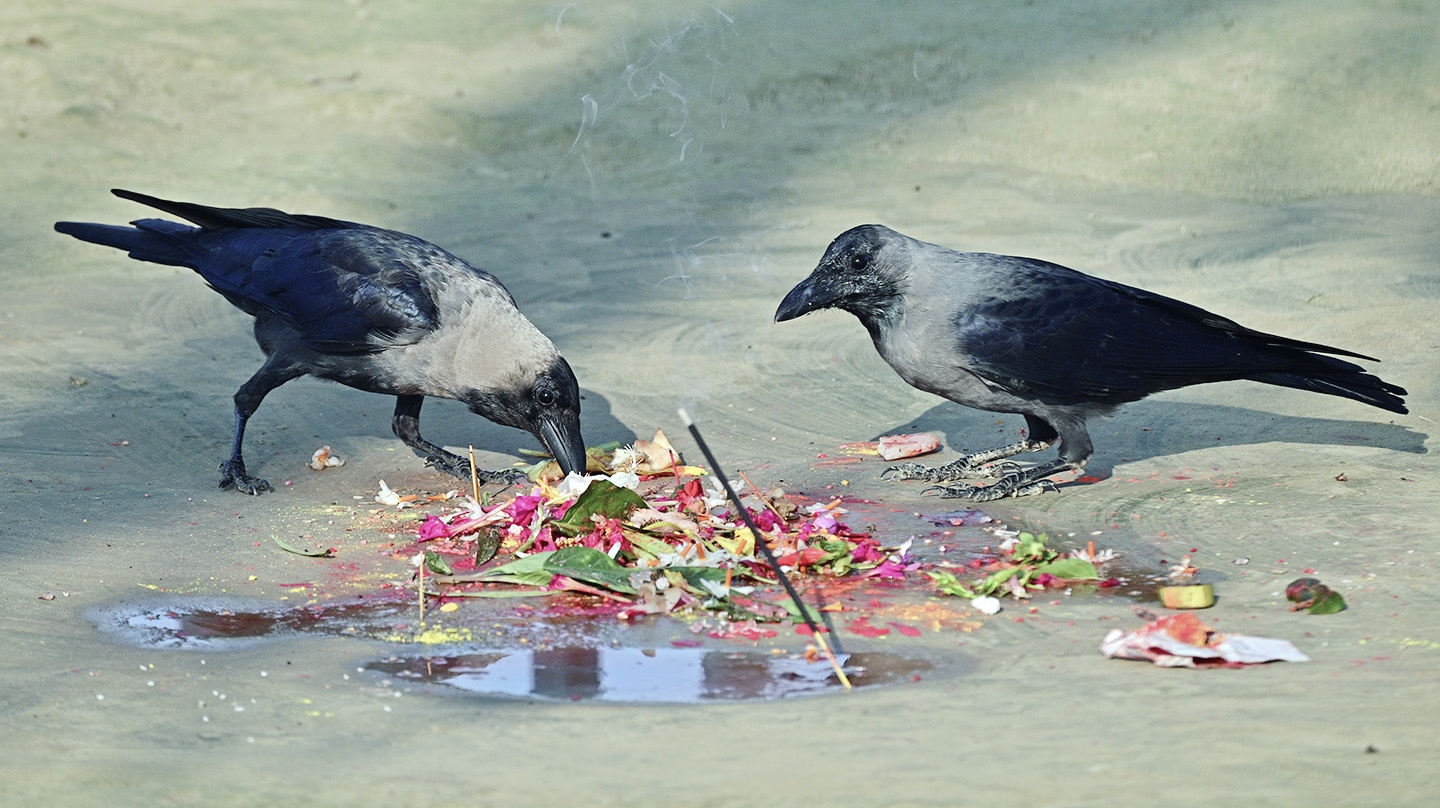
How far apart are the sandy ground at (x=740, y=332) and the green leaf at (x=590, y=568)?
2.64ft

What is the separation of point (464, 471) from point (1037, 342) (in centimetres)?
243

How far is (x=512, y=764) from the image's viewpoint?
3328 mm

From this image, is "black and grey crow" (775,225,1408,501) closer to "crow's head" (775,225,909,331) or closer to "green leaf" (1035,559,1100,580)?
"crow's head" (775,225,909,331)

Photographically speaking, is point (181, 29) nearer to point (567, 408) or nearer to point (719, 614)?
point (567, 408)

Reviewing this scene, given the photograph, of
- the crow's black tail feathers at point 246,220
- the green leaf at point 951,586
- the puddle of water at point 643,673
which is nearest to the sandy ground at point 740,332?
the puddle of water at point 643,673

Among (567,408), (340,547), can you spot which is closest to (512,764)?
(340,547)

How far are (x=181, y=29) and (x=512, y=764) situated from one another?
11.5 meters

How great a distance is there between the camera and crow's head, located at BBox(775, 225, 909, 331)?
5934 mm

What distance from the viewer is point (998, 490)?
595 centimetres

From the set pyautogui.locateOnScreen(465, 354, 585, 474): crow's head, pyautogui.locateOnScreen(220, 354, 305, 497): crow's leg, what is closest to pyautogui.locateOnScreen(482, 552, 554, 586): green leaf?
pyautogui.locateOnScreen(465, 354, 585, 474): crow's head

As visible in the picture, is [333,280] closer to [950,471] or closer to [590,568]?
[590,568]

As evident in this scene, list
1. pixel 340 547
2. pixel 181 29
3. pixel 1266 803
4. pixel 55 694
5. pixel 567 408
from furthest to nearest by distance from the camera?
pixel 181 29 → pixel 567 408 → pixel 340 547 → pixel 55 694 → pixel 1266 803

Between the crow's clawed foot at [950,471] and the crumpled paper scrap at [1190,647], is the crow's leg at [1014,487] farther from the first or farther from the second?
the crumpled paper scrap at [1190,647]

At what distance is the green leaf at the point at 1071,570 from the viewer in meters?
4.84
